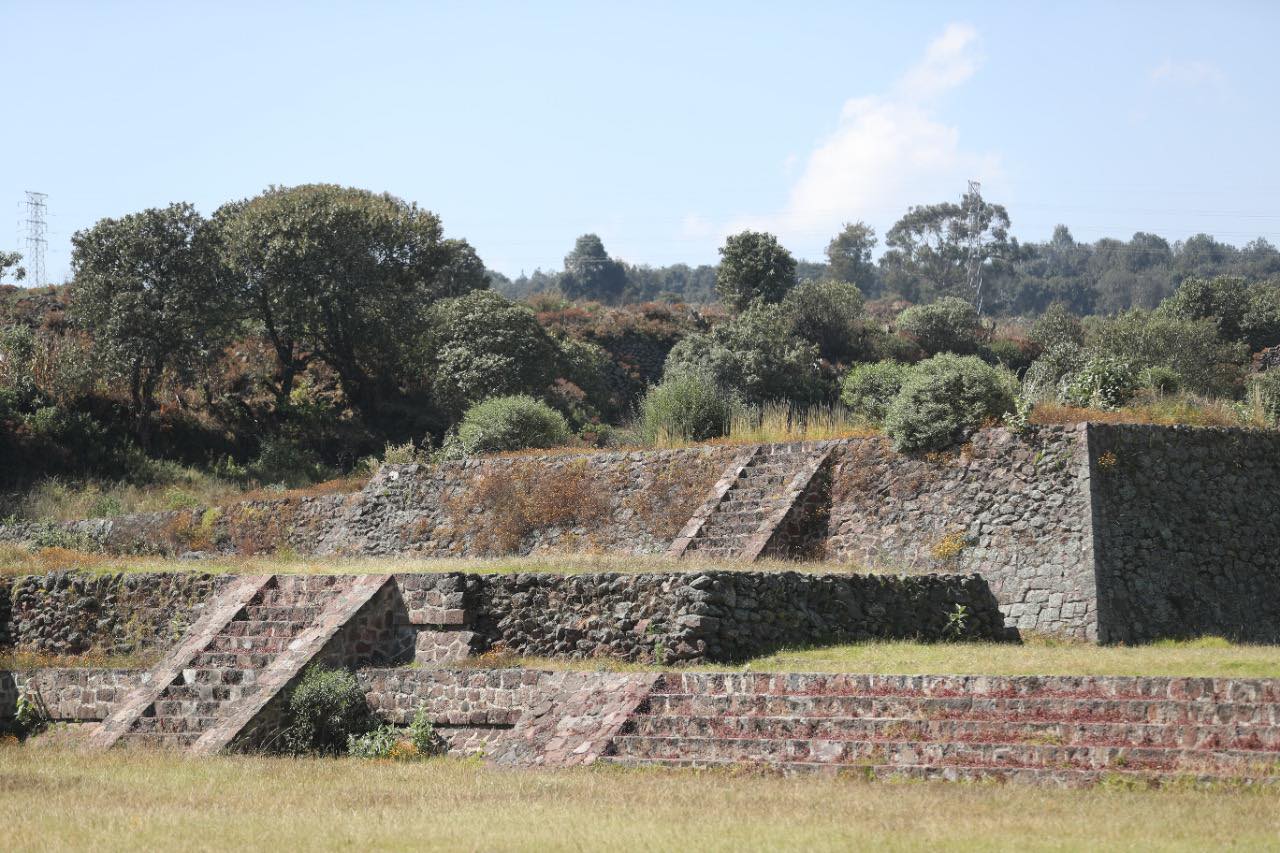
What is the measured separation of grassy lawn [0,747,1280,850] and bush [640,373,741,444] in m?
14.3

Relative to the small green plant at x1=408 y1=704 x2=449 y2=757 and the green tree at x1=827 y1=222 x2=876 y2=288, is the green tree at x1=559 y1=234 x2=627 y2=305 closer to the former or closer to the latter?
the green tree at x1=827 y1=222 x2=876 y2=288

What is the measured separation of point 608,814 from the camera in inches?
464

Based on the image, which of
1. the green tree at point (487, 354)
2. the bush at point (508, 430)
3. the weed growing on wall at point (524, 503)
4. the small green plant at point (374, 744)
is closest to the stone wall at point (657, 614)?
the small green plant at point (374, 744)

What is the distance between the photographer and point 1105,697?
1338 cm

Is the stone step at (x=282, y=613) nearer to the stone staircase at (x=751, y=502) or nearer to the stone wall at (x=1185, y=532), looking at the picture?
the stone staircase at (x=751, y=502)

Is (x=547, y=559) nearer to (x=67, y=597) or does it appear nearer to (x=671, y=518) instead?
(x=671, y=518)

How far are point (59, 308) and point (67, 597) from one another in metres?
26.7

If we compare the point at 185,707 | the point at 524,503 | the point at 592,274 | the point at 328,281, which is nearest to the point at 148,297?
the point at 328,281

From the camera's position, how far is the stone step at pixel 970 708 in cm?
1258

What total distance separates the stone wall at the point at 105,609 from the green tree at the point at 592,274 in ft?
280

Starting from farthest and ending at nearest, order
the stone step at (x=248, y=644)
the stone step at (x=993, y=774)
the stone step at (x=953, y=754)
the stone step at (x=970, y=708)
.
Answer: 1. the stone step at (x=248, y=644)
2. the stone step at (x=970, y=708)
3. the stone step at (x=953, y=754)
4. the stone step at (x=993, y=774)

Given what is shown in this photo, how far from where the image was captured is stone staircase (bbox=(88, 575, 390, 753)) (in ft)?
58.6

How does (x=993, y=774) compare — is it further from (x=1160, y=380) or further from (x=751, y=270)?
(x=751, y=270)

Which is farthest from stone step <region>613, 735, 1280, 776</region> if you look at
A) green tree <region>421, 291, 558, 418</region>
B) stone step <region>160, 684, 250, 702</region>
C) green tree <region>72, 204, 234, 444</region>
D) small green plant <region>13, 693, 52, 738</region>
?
green tree <region>72, 204, 234, 444</region>
